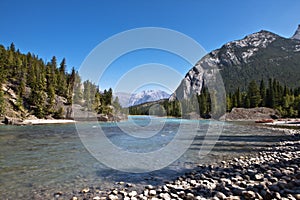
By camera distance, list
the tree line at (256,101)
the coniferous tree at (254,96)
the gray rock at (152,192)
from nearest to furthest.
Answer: the gray rock at (152,192) → the tree line at (256,101) → the coniferous tree at (254,96)

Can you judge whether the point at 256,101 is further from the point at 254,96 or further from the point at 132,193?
the point at 132,193

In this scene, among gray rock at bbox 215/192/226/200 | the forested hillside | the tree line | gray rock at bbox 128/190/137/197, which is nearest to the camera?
gray rock at bbox 215/192/226/200

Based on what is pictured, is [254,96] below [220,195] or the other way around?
the other way around

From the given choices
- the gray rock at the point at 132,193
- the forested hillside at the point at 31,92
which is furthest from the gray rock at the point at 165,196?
the forested hillside at the point at 31,92

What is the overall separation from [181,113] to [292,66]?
123517 mm

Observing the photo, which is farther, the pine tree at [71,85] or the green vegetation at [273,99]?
the pine tree at [71,85]

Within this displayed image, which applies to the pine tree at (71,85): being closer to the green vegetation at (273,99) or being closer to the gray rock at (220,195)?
the green vegetation at (273,99)

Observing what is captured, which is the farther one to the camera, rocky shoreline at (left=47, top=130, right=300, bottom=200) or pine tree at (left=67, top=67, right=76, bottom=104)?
pine tree at (left=67, top=67, right=76, bottom=104)

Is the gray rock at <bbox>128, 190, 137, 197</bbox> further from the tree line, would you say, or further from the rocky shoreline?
the tree line

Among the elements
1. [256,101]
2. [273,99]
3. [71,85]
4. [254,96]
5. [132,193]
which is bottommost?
[132,193]

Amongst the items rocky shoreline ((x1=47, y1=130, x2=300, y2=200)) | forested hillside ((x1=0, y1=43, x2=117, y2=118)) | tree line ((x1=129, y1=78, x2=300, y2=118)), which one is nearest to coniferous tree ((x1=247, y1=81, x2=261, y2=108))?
tree line ((x1=129, y1=78, x2=300, y2=118))

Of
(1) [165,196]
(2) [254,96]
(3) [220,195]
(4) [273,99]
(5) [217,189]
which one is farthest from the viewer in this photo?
(2) [254,96]

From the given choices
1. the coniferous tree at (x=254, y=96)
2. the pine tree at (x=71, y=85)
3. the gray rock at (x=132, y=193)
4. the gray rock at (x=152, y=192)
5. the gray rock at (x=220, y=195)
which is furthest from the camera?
the coniferous tree at (x=254, y=96)

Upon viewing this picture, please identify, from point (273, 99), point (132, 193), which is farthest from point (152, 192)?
point (273, 99)
